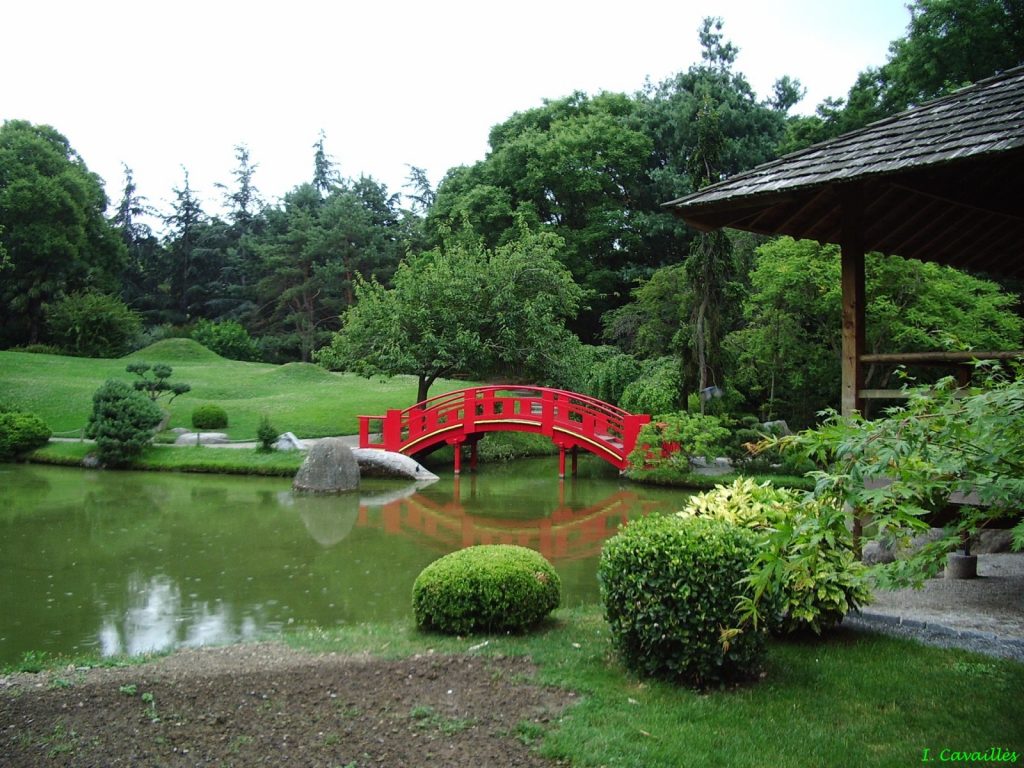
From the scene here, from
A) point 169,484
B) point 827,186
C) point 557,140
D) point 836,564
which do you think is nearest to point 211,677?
point 836,564

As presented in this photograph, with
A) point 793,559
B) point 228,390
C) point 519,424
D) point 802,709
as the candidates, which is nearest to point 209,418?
point 228,390

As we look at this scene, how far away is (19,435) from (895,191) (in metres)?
19.7

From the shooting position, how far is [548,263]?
70.7ft

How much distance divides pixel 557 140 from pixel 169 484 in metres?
19.0

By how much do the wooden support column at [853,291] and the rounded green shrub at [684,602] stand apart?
2.11 m

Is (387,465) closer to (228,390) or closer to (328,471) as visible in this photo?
(328,471)

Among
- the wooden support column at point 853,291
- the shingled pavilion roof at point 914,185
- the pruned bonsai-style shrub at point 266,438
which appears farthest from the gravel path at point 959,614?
the pruned bonsai-style shrub at point 266,438

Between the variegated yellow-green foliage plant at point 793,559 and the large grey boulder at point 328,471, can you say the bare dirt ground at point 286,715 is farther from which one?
the large grey boulder at point 328,471

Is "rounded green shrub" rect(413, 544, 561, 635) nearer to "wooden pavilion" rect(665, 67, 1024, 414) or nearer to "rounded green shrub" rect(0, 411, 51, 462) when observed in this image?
"wooden pavilion" rect(665, 67, 1024, 414)

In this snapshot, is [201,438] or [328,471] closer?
[328,471]

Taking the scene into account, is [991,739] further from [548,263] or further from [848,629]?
[548,263]

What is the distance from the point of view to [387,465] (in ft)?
56.3

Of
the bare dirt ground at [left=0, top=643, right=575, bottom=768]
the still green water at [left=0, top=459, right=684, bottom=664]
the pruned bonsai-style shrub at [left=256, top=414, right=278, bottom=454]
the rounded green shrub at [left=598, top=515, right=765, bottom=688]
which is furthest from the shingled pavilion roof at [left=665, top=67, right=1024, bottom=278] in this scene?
the pruned bonsai-style shrub at [left=256, top=414, right=278, bottom=454]

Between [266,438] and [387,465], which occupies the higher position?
[266,438]
